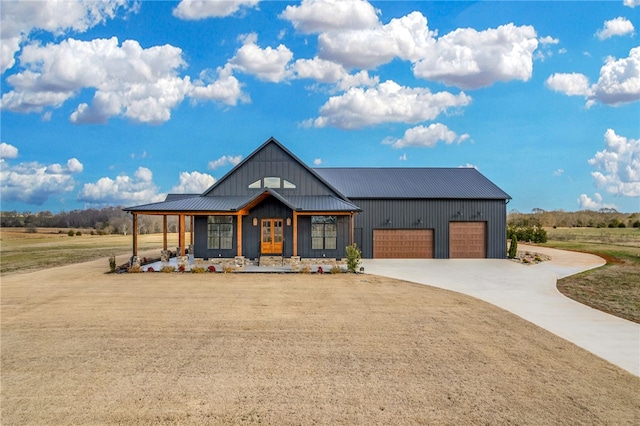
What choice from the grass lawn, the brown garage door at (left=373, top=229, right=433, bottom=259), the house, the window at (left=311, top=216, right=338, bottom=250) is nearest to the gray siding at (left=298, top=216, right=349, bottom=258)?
the house

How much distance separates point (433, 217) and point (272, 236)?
10.4 metres

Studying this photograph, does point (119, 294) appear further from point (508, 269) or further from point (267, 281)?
point (508, 269)

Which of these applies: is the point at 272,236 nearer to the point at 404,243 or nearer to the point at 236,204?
the point at 236,204

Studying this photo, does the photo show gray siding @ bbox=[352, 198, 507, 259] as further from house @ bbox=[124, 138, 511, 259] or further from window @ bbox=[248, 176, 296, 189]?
window @ bbox=[248, 176, 296, 189]

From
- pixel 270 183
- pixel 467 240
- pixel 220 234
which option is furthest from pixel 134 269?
pixel 467 240

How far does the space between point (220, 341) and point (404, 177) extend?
21.9m

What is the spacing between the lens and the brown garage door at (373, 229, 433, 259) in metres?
25.7

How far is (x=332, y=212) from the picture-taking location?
67.8 ft

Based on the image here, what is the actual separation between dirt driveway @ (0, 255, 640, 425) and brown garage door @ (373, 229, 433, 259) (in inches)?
493

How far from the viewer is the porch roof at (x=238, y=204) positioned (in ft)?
67.3

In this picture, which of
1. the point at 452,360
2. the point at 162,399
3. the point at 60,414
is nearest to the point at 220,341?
the point at 162,399

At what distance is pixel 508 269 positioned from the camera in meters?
20.9

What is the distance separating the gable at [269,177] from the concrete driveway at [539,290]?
19.4 feet

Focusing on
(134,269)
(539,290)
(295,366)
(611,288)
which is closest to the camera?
(295,366)
